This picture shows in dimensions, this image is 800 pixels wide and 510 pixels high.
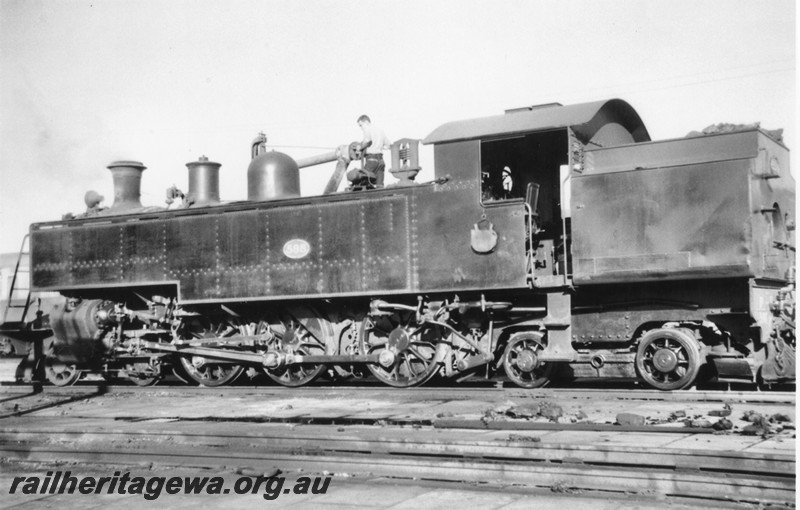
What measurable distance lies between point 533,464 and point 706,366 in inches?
201

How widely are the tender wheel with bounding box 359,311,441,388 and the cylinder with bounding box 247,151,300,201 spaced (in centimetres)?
231

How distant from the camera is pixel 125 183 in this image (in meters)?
13.9

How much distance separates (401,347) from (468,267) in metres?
1.43

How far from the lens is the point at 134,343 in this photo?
12.8m

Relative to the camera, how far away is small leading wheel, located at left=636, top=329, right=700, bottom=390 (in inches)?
372

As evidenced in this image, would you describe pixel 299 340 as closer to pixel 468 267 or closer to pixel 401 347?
pixel 401 347

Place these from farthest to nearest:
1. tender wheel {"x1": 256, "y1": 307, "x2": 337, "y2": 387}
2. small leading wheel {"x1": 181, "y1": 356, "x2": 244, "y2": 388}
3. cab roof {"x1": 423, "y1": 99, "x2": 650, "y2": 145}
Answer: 1. small leading wheel {"x1": 181, "y1": 356, "x2": 244, "y2": 388}
2. tender wheel {"x1": 256, "y1": 307, "x2": 337, "y2": 387}
3. cab roof {"x1": 423, "y1": 99, "x2": 650, "y2": 145}

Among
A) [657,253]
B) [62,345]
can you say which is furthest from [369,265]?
[62,345]

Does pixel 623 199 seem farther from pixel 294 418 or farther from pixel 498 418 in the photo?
pixel 294 418

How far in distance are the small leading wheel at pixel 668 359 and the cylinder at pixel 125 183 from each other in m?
8.31

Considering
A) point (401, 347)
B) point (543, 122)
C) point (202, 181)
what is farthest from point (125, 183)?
point (543, 122)

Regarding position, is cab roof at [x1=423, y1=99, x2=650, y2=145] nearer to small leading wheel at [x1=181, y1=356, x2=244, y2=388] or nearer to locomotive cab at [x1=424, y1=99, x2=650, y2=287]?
locomotive cab at [x1=424, y1=99, x2=650, y2=287]

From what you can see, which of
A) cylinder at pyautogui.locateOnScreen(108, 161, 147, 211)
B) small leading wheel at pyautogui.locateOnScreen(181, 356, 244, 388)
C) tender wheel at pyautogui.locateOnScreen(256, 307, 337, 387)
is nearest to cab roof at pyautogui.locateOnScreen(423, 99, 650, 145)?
tender wheel at pyautogui.locateOnScreen(256, 307, 337, 387)

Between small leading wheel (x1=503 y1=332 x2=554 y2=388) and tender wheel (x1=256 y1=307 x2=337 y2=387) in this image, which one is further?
tender wheel (x1=256 y1=307 x2=337 y2=387)
